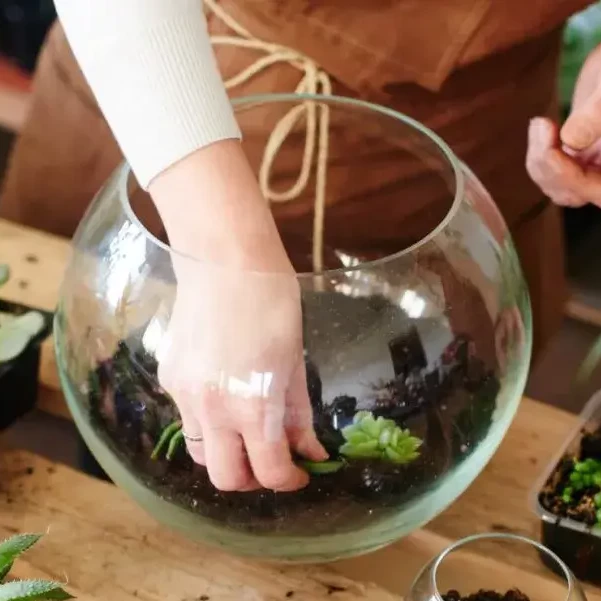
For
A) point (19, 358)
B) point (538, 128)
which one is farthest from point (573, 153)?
point (19, 358)

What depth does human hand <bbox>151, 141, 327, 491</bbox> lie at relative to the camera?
0.49m

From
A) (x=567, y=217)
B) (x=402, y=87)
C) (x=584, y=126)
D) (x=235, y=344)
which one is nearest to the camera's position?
(x=235, y=344)

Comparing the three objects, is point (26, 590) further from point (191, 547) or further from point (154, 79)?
point (154, 79)

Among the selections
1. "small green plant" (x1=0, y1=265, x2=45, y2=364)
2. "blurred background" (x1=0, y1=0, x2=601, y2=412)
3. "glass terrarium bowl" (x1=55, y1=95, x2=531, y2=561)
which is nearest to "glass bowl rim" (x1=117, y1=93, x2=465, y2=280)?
"glass terrarium bowl" (x1=55, y1=95, x2=531, y2=561)

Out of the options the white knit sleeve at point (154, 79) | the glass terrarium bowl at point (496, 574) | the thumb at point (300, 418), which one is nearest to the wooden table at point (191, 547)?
the glass terrarium bowl at point (496, 574)

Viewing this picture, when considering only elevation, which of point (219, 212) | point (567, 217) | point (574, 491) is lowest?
point (567, 217)

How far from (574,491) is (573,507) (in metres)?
0.02

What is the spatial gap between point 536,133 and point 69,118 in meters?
0.44

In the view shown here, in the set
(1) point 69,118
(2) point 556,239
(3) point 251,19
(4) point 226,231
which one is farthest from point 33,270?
(2) point 556,239

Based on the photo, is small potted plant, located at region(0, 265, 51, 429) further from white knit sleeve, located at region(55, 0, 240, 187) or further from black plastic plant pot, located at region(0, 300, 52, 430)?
white knit sleeve, located at region(55, 0, 240, 187)

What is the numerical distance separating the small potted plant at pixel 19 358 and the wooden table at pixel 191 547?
0.11 ft

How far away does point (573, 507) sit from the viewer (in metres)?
0.61

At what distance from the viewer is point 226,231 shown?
510 mm

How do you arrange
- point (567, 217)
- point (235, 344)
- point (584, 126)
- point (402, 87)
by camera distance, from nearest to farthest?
point (235, 344), point (584, 126), point (402, 87), point (567, 217)
